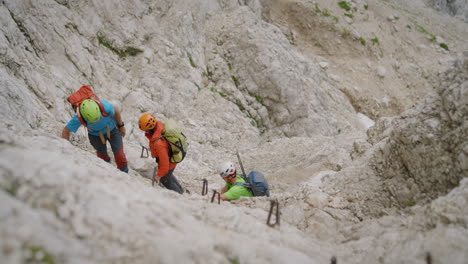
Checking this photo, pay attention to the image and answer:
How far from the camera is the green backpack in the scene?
6570 mm

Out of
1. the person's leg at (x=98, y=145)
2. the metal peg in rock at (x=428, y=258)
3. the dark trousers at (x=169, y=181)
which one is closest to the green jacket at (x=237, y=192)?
the dark trousers at (x=169, y=181)

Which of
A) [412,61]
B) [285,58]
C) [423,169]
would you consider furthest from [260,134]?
[412,61]

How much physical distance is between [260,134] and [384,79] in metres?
14.4

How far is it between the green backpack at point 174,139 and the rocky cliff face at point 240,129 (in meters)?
0.96

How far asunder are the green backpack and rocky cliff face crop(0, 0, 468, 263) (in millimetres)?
955

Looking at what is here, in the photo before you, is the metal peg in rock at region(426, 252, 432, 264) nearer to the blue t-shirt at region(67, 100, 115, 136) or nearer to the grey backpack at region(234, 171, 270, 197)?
the grey backpack at region(234, 171, 270, 197)

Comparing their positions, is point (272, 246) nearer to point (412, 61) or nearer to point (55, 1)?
point (55, 1)

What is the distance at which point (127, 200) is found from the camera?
125 inches

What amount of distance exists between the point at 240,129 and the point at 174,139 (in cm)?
869

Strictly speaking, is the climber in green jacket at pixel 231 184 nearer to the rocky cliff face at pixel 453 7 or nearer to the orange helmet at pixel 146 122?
the orange helmet at pixel 146 122

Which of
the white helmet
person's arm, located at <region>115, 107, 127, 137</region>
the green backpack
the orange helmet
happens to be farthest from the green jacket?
person's arm, located at <region>115, 107, 127, 137</region>

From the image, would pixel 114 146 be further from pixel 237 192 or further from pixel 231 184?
pixel 237 192

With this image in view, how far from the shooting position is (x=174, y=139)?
663 cm

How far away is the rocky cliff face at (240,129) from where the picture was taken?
2.91 meters
